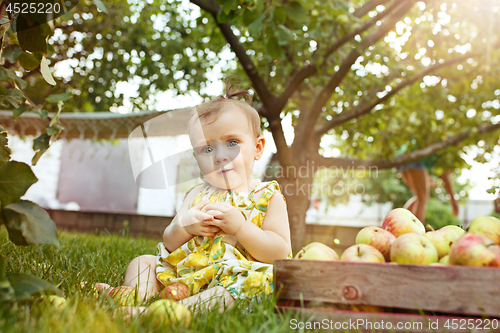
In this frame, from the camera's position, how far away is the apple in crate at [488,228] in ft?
3.79

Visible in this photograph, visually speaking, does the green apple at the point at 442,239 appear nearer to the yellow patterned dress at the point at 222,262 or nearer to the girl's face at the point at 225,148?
the yellow patterned dress at the point at 222,262

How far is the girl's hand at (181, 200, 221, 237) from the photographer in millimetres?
1495

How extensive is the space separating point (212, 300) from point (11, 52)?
1042mm

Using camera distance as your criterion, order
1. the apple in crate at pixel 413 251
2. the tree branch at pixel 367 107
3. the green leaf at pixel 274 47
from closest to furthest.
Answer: the apple in crate at pixel 413 251
the green leaf at pixel 274 47
the tree branch at pixel 367 107

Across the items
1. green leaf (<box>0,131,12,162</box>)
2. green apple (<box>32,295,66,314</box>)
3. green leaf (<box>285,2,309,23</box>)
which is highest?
green leaf (<box>285,2,309,23</box>)

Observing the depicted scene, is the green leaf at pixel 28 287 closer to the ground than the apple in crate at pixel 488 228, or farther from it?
closer to the ground

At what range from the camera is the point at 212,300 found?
1.32m

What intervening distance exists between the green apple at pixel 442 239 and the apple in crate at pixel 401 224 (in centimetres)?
10

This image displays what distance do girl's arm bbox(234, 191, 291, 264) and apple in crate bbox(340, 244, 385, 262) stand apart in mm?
394

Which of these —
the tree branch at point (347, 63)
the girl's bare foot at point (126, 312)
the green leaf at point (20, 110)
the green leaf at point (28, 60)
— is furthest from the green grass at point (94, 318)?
the tree branch at point (347, 63)

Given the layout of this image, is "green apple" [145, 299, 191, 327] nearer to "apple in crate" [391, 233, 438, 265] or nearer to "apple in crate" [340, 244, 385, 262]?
"apple in crate" [340, 244, 385, 262]

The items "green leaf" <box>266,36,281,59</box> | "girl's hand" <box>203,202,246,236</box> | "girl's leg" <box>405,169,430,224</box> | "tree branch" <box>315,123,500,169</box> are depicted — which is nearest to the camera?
"girl's hand" <box>203,202,246,236</box>

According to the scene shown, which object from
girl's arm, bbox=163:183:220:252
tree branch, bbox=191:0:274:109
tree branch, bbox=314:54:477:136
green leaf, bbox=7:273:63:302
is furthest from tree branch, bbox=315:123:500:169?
green leaf, bbox=7:273:63:302

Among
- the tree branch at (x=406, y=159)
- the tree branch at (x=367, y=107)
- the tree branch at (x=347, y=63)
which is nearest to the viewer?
the tree branch at (x=347, y=63)
